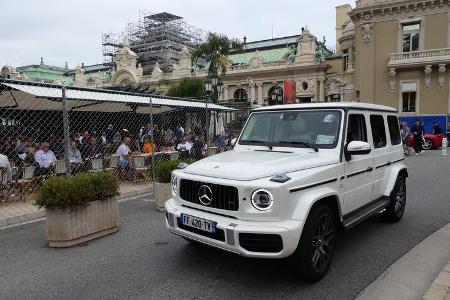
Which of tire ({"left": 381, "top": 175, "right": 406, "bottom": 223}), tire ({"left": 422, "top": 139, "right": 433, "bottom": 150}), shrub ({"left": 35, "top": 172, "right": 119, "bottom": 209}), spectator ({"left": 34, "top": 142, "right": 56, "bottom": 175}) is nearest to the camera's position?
shrub ({"left": 35, "top": 172, "right": 119, "bottom": 209})

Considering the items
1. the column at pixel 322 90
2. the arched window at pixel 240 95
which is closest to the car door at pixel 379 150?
the column at pixel 322 90

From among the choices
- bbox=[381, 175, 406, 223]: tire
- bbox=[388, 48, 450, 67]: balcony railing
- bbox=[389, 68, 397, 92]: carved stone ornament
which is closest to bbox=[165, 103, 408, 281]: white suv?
bbox=[381, 175, 406, 223]: tire

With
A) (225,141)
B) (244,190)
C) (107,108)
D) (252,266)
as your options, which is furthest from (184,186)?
(107,108)

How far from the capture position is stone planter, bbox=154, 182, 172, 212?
7504mm

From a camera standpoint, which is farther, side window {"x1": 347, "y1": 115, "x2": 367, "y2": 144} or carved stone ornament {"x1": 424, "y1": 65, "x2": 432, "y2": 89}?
carved stone ornament {"x1": 424, "y1": 65, "x2": 432, "y2": 89}

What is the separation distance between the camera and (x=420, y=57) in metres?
30.3

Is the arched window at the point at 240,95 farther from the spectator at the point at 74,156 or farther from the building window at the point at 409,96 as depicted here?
the spectator at the point at 74,156

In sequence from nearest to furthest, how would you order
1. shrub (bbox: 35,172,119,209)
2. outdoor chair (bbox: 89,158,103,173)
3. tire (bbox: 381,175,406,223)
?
1. shrub (bbox: 35,172,119,209)
2. tire (bbox: 381,175,406,223)
3. outdoor chair (bbox: 89,158,103,173)

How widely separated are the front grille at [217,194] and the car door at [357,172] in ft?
5.40

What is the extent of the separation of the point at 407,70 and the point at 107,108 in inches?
1049

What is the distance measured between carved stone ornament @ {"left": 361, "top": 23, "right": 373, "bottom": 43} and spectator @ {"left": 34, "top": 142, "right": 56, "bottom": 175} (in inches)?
1200

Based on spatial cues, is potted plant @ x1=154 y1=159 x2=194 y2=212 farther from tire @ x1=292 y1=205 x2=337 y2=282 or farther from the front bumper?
tire @ x1=292 y1=205 x2=337 y2=282

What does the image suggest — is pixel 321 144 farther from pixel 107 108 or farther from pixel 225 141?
pixel 107 108

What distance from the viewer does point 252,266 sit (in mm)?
4484
